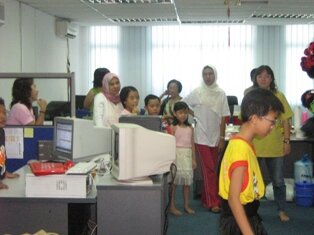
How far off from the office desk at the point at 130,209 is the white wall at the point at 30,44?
11.0ft

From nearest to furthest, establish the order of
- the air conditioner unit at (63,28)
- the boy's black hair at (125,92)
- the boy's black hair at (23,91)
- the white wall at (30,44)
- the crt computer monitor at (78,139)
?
the crt computer monitor at (78,139) → the boy's black hair at (125,92) → the boy's black hair at (23,91) → the white wall at (30,44) → the air conditioner unit at (63,28)

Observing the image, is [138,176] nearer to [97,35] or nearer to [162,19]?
[162,19]

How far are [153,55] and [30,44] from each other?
114 inches

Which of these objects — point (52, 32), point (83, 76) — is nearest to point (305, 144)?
point (52, 32)

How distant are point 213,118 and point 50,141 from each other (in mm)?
1787

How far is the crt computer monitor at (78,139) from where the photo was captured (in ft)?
9.53

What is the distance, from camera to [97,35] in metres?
8.98

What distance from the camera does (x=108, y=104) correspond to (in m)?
3.71

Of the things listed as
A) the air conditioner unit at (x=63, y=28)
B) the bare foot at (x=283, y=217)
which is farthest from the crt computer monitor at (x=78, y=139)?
the air conditioner unit at (x=63, y=28)

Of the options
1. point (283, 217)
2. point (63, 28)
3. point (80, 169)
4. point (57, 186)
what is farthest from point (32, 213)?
point (63, 28)

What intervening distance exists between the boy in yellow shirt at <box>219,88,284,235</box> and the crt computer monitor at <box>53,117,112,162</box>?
1076mm

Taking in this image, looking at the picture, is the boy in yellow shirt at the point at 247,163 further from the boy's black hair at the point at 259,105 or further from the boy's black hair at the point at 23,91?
the boy's black hair at the point at 23,91

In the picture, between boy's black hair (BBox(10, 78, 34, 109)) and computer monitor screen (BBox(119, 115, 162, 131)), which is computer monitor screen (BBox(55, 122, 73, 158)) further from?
boy's black hair (BBox(10, 78, 34, 109))

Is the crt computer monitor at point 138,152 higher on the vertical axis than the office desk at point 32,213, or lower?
higher
